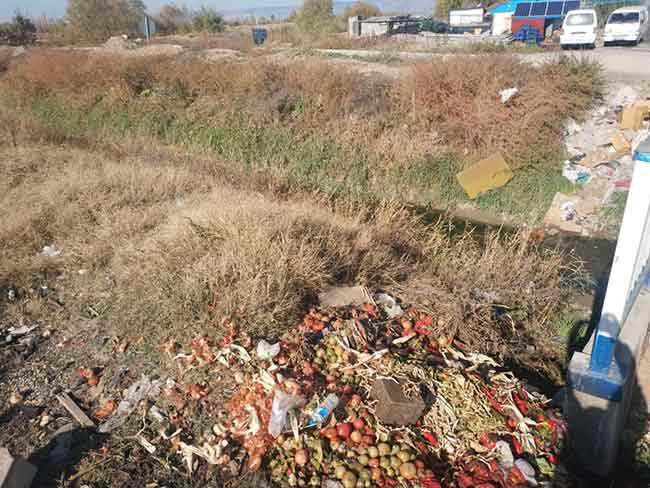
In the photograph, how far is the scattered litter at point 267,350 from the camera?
3432mm

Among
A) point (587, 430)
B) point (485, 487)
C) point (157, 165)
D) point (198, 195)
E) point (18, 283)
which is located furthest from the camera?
point (157, 165)

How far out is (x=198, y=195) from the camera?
722 cm

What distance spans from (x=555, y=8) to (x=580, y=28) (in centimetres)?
907

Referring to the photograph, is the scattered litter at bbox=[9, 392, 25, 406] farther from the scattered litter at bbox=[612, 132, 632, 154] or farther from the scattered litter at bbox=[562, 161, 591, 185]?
the scattered litter at bbox=[612, 132, 632, 154]

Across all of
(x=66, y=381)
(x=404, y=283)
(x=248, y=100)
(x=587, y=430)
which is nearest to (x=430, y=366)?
(x=587, y=430)

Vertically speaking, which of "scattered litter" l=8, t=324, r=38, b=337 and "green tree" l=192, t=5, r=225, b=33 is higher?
"green tree" l=192, t=5, r=225, b=33

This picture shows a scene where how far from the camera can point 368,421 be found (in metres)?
2.92

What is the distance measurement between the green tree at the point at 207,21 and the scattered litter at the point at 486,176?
3090 cm

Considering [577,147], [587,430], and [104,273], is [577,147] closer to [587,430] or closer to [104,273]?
[587,430]

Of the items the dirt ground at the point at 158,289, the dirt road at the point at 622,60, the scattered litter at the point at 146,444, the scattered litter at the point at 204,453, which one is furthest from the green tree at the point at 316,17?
the scattered litter at the point at 204,453

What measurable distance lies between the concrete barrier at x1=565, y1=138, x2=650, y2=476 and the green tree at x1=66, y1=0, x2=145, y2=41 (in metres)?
35.7

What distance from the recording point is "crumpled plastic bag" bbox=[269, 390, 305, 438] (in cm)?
286

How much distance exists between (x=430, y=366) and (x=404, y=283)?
151cm

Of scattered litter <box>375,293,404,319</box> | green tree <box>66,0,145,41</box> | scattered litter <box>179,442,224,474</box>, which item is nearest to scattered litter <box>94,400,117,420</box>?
scattered litter <box>179,442,224,474</box>
